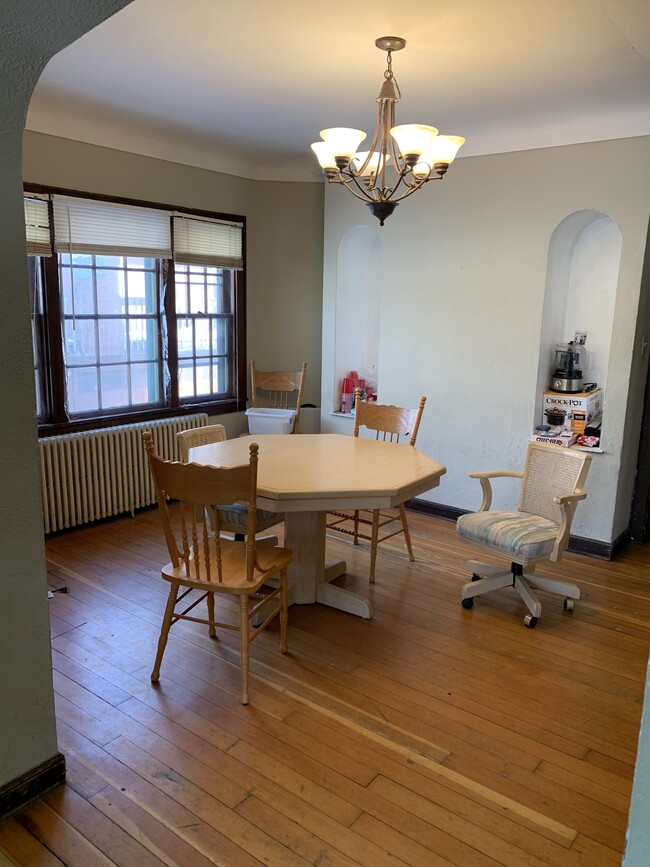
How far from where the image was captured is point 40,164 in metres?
3.91

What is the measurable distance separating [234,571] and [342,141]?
73.2 inches

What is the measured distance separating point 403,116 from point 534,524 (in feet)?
8.46

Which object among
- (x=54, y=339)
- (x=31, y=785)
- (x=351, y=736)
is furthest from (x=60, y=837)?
(x=54, y=339)

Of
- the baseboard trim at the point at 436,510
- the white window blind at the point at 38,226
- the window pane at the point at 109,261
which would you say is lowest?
the baseboard trim at the point at 436,510

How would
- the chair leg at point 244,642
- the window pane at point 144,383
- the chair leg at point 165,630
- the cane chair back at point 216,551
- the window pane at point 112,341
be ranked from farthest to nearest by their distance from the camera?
the window pane at point 144,383
the window pane at point 112,341
the chair leg at point 165,630
the chair leg at point 244,642
the cane chair back at point 216,551

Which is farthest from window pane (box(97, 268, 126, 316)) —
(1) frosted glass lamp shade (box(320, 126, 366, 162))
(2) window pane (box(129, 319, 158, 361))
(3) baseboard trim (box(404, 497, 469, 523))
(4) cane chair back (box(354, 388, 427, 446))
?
(3) baseboard trim (box(404, 497, 469, 523))

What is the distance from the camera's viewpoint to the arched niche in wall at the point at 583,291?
432cm

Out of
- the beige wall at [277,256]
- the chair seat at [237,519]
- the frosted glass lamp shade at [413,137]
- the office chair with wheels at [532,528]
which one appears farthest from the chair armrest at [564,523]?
the beige wall at [277,256]

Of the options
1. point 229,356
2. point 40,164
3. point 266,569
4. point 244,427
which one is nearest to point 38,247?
point 40,164

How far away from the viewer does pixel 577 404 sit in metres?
4.34

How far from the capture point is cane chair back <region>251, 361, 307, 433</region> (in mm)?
5279

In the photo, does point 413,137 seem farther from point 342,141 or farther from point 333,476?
point 333,476

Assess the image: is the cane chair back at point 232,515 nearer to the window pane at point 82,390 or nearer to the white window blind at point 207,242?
the window pane at point 82,390

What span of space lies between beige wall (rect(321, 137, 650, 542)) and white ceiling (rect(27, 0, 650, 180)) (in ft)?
0.76
